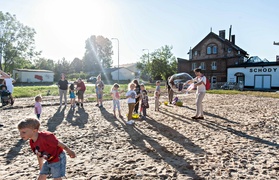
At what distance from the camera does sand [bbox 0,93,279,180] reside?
4.61 metres

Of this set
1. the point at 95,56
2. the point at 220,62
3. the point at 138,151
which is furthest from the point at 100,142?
the point at 95,56

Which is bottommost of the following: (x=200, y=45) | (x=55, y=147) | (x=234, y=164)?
(x=234, y=164)

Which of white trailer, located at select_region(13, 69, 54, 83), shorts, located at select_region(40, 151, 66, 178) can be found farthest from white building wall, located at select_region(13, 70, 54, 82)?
shorts, located at select_region(40, 151, 66, 178)

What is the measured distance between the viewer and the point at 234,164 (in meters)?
4.98

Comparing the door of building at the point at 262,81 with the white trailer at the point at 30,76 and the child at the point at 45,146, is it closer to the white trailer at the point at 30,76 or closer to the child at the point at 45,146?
the child at the point at 45,146

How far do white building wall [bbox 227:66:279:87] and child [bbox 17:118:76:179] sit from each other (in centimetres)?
4438

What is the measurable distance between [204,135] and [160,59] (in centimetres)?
6042

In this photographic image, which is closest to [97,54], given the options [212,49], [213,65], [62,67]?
[62,67]

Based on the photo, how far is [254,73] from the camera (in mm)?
42062

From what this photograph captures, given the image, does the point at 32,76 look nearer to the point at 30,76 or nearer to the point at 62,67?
the point at 30,76

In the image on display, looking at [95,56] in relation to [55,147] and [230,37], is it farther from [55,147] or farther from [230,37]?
[55,147]

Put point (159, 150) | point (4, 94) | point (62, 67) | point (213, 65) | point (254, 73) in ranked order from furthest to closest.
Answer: point (62, 67) < point (213, 65) < point (254, 73) < point (4, 94) < point (159, 150)

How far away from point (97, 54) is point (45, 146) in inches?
4194

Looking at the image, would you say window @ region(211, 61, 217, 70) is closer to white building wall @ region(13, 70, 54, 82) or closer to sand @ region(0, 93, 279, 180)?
sand @ region(0, 93, 279, 180)
